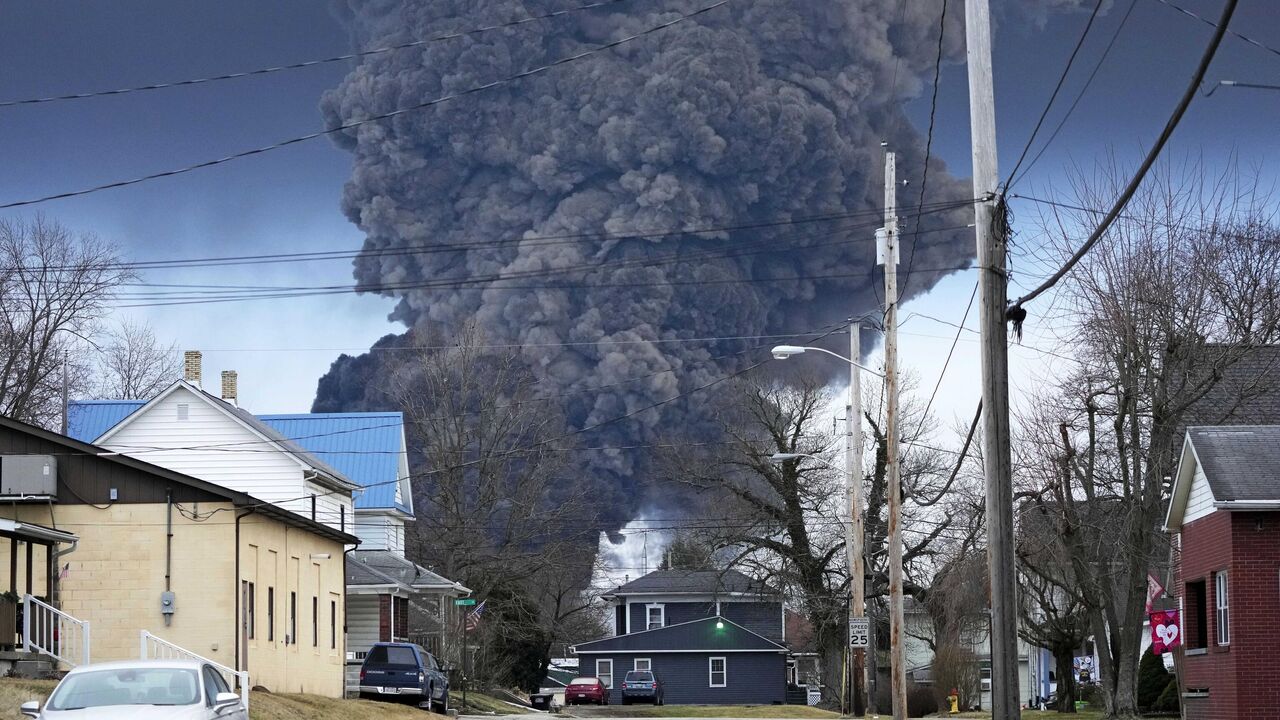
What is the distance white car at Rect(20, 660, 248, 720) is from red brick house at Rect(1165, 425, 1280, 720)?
17577mm

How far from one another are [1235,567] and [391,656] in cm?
2189

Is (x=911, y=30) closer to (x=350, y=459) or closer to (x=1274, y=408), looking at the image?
(x=350, y=459)

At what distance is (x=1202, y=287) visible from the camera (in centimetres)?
3544

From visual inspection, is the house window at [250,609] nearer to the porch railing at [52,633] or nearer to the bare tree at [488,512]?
the porch railing at [52,633]

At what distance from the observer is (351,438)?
59156 millimetres

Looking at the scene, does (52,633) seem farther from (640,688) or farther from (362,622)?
(640,688)

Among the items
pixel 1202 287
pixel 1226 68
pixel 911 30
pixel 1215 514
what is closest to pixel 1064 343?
pixel 1202 287

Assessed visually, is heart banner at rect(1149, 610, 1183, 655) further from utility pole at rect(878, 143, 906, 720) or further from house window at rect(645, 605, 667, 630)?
house window at rect(645, 605, 667, 630)

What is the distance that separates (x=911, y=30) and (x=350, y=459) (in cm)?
10102

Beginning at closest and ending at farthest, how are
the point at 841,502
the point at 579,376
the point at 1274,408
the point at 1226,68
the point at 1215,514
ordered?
1. the point at 1215,514
2. the point at 1274,408
3. the point at 841,502
4. the point at 1226,68
5. the point at 579,376

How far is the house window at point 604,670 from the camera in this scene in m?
82.2

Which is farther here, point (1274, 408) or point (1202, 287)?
point (1274, 408)

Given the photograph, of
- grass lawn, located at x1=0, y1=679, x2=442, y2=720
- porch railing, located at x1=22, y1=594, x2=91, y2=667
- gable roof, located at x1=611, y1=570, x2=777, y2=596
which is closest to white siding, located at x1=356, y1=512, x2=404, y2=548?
grass lawn, located at x1=0, y1=679, x2=442, y2=720

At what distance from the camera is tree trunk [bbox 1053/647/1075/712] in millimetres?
52281
